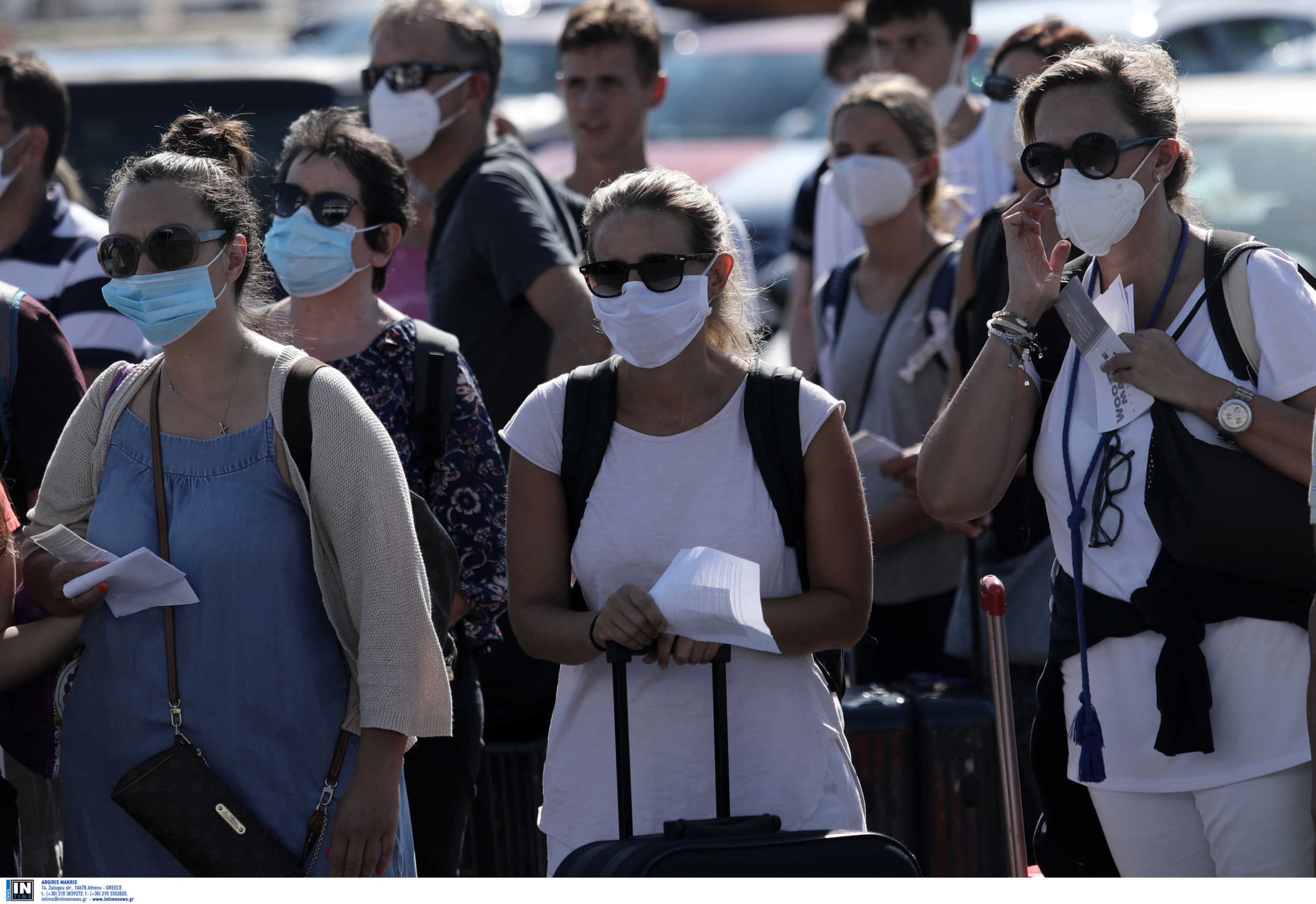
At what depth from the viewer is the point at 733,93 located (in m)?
11.0

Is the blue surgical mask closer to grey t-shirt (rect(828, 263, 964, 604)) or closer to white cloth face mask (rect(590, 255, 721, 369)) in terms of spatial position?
white cloth face mask (rect(590, 255, 721, 369))

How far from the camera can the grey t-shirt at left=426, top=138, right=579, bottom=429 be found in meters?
3.99

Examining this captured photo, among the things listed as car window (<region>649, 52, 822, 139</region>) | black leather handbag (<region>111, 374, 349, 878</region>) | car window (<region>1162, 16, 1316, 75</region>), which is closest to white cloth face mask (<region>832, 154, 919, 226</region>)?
black leather handbag (<region>111, 374, 349, 878</region>)

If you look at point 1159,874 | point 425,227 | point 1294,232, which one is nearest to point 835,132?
point 425,227

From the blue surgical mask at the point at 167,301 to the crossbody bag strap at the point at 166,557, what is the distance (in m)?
0.15

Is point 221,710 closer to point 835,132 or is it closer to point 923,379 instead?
point 923,379

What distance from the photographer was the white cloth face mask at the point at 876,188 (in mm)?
4582

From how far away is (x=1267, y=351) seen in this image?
8.42ft

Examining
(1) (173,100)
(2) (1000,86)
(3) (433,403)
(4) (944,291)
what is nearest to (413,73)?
(3) (433,403)

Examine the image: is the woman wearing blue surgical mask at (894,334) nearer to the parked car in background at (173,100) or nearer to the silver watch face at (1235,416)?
the silver watch face at (1235,416)

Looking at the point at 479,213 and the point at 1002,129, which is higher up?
the point at 1002,129

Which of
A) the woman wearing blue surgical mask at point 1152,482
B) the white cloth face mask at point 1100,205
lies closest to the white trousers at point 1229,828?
the woman wearing blue surgical mask at point 1152,482

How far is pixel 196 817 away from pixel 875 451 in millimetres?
2162

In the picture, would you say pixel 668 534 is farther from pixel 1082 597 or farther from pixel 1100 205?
pixel 1100 205
